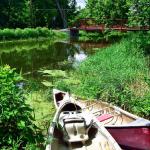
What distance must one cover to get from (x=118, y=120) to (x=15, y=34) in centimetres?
3630

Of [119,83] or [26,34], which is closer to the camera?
[119,83]

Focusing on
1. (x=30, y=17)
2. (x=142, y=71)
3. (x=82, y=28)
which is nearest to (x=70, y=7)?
(x=30, y=17)

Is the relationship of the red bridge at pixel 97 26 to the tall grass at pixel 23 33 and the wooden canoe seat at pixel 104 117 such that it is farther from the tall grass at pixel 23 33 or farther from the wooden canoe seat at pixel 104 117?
the wooden canoe seat at pixel 104 117

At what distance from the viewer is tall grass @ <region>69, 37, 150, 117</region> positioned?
38.1 feet

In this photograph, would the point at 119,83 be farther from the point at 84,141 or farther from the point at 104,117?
the point at 84,141

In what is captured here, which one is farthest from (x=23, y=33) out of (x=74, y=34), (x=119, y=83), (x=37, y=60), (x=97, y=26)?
(x=119, y=83)

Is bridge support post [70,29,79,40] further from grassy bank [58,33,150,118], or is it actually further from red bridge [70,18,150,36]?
grassy bank [58,33,150,118]

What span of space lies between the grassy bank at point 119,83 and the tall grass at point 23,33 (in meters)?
25.8

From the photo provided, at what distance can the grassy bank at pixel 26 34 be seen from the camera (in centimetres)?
4434

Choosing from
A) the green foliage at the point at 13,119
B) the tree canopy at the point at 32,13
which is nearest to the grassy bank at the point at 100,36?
the tree canopy at the point at 32,13

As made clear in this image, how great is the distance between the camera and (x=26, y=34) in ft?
152

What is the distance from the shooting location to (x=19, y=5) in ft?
187

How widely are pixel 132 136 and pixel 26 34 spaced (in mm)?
38477

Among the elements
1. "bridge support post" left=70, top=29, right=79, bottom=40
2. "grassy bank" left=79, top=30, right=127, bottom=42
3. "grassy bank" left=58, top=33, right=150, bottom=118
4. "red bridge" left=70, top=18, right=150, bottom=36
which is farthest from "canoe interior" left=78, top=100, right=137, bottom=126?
"bridge support post" left=70, top=29, right=79, bottom=40
